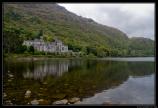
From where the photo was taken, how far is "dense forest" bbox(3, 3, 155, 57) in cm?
273

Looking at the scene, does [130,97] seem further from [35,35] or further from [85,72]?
[35,35]

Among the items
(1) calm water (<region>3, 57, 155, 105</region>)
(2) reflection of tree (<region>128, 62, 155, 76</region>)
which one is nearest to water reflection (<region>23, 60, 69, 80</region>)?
(1) calm water (<region>3, 57, 155, 105</region>)

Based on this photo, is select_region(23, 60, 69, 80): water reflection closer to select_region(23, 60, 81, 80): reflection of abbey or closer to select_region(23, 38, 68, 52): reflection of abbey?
select_region(23, 60, 81, 80): reflection of abbey

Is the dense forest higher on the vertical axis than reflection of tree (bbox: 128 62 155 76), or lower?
higher

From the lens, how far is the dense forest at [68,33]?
273 cm

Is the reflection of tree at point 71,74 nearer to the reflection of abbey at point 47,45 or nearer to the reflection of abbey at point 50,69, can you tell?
the reflection of abbey at point 50,69

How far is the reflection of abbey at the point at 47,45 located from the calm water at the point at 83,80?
116 mm

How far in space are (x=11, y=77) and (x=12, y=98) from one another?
0.96 ft

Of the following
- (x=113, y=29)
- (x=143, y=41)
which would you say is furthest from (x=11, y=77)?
(x=143, y=41)

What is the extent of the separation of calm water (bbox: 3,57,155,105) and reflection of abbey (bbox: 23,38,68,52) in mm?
116

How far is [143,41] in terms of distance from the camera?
2.79 metres

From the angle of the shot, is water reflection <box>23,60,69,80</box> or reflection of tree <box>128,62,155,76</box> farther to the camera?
water reflection <box>23,60,69,80</box>

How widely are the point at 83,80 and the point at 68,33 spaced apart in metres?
0.55

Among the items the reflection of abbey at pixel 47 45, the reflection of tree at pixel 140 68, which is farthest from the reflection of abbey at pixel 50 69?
the reflection of tree at pixel 140 68
